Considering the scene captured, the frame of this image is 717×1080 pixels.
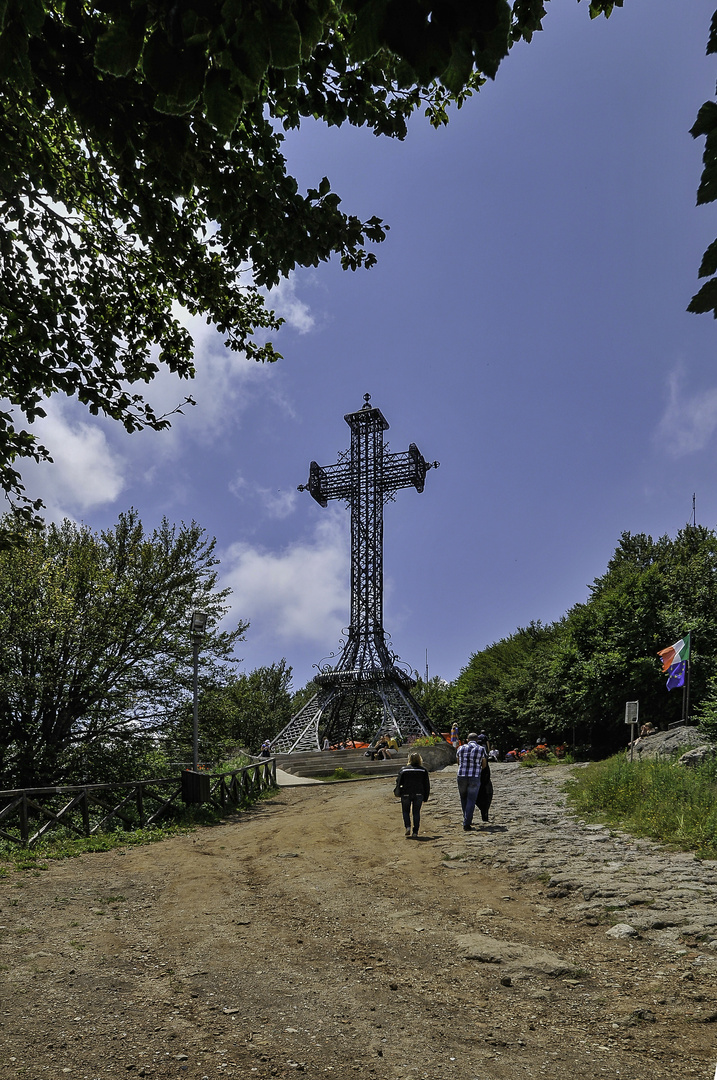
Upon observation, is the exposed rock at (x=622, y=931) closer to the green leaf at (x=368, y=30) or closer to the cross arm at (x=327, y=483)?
the green leaf at (x=368, y=30)

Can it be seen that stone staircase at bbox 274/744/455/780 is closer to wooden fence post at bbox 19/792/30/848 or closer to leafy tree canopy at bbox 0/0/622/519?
wooden fence post at bbox 19/792/30/848

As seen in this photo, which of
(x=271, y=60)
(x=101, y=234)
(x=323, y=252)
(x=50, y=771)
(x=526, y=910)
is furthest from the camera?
(x=50, y=771)

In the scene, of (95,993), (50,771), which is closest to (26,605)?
(50,771)

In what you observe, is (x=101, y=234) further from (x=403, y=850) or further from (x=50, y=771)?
(x=50, y=771)

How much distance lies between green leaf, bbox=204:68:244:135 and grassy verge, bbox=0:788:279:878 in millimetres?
10385

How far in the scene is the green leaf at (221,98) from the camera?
2205 mm

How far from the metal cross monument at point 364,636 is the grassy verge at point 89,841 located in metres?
18.8

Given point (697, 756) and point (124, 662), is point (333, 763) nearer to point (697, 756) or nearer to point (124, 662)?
point (124, 662)

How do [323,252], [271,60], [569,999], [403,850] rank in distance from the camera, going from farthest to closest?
[403,850], [323,252], [569,999], [271,60]

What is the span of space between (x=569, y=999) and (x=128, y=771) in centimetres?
1551

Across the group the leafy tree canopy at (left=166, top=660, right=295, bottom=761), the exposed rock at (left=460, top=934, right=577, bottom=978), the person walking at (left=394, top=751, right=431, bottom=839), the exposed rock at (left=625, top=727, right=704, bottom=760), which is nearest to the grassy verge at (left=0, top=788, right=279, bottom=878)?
the leafy tree canopy at (left=166, top=660, right=295, bottom=761)

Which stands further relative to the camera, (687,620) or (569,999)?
(687,620)

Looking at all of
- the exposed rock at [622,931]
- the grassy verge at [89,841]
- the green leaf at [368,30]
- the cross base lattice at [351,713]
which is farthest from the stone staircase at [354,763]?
the green leaf at [368,30]

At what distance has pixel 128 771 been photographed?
57.1 feet
